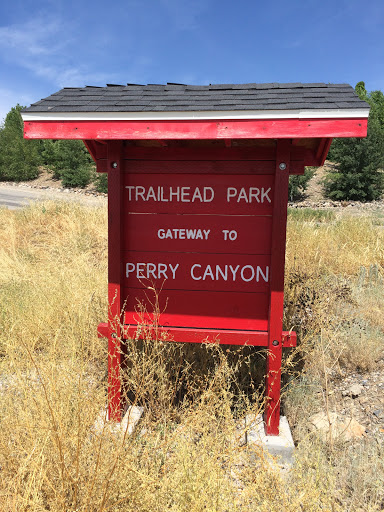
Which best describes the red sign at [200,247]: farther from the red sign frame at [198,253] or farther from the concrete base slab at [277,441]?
the concrete base slab at [277,441]

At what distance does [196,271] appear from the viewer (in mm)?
2926

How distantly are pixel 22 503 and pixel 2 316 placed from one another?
2.84 meters

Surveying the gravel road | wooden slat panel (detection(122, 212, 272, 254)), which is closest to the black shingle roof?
wooden slat panel (detection(122, 212, 272, 254))

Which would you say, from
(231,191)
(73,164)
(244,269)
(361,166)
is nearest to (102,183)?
(73,164)

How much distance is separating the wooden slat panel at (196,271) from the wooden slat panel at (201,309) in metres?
0.05

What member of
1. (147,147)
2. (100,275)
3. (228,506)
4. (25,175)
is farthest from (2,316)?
(25,175)

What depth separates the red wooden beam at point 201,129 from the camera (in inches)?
90.3

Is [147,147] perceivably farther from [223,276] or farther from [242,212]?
[223,276]

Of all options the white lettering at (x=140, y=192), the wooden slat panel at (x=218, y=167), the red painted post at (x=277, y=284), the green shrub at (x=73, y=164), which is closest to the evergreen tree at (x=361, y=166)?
Answer: the green shrub at (x=73, y=164)

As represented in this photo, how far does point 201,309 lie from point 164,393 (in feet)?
2.10

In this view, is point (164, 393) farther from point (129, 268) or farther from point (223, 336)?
point (129, 268)

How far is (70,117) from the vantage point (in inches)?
97.1

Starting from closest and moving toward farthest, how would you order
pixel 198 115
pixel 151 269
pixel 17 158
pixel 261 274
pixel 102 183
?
pixel 198 115
pixel 261 274
pixel 151 269
pixel 102 183
pixel 17 158

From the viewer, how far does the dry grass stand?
1858mm
